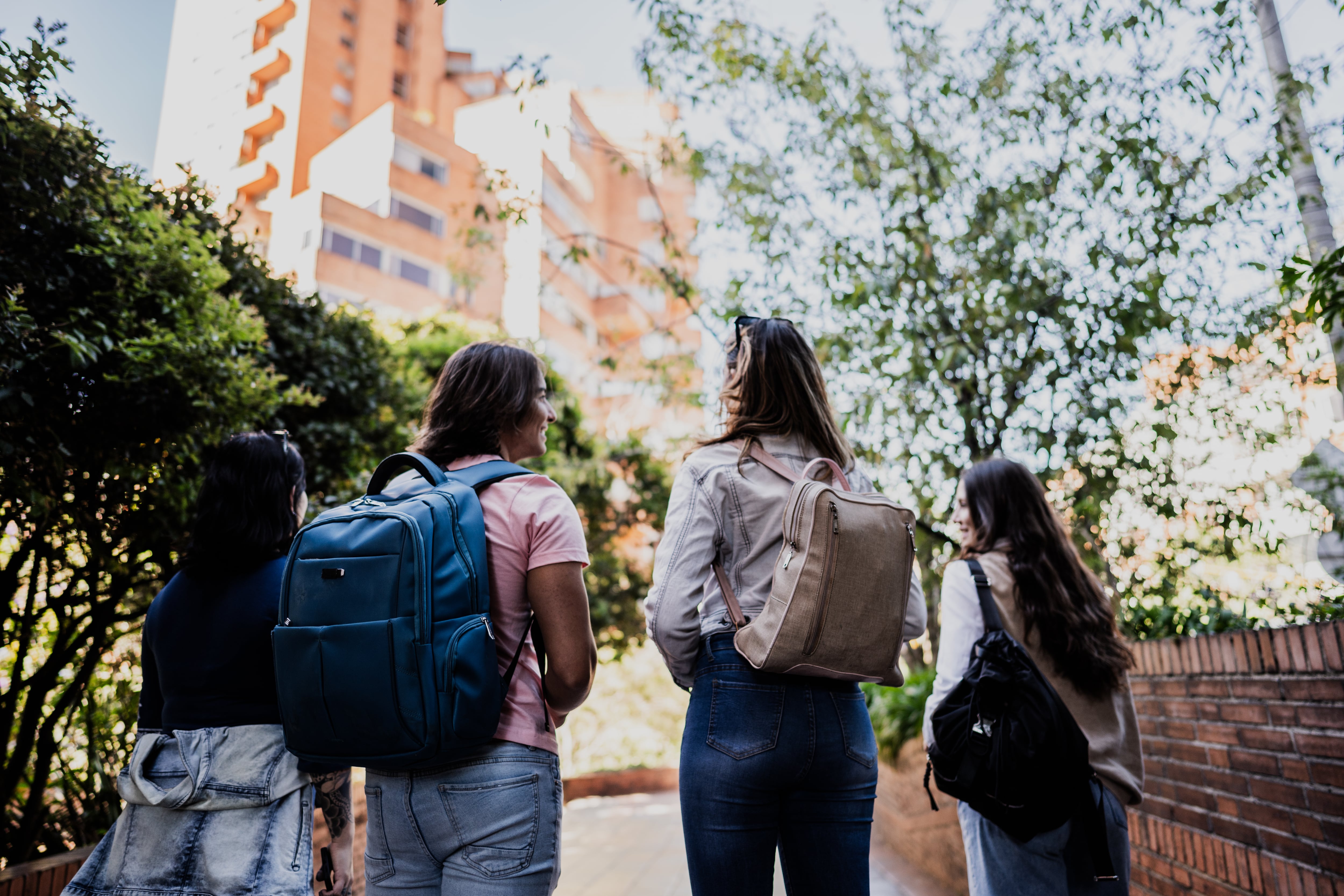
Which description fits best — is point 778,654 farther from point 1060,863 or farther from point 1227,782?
point 1227,782

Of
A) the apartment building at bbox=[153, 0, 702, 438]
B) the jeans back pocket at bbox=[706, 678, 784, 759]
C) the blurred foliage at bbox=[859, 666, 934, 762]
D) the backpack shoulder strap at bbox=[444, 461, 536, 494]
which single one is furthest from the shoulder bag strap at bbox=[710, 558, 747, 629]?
the apartment building at bbox=[153, 0, 702, 438]

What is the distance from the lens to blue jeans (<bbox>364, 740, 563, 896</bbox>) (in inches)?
64.1

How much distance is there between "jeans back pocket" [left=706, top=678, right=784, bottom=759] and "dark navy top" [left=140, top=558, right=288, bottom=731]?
1.05 meters

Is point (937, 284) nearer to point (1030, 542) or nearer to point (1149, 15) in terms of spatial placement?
point (1149, 15)

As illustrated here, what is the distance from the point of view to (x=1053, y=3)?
5.35 metres

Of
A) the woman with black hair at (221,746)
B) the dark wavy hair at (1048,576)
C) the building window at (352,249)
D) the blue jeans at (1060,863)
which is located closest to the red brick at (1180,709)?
the dark wavy hair at (1048,576)

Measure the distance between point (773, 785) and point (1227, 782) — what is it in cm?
257

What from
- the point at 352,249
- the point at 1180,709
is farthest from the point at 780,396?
the point at 352,249

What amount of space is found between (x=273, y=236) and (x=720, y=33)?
1948 centimetres

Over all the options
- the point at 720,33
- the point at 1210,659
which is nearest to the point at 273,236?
the point at 720,33

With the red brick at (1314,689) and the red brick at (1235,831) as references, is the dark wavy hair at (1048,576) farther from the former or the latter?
the red brick at (1235,831)

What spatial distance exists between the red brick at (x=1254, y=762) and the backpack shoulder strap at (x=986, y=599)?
4.93 ft

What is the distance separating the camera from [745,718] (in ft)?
6.06

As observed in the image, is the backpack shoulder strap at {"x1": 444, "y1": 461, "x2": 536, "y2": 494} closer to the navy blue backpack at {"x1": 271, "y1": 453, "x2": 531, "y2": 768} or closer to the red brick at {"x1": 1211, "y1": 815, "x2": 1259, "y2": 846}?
the navy blue backpack at {"x1": 271, "y1": 453, "x2": 531, "y2": 768}
